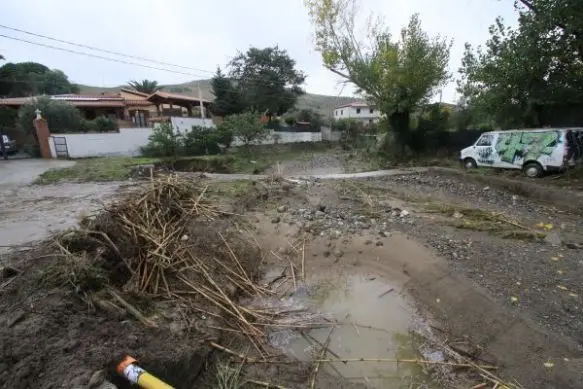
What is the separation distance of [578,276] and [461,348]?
8.39 ft

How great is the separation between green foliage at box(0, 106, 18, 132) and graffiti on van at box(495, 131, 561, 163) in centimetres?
2987

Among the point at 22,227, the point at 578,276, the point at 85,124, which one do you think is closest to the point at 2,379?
the point at 22,227

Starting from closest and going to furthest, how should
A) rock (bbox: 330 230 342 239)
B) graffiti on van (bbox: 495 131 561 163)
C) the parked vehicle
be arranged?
rock (bbox: 330 230 342 239) < graffiti on van (bbox: 495 131 561 163) < the parked vehicle

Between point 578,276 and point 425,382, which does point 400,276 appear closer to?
point 425,382

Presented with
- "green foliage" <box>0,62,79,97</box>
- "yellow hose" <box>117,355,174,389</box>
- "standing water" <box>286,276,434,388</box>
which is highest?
"green foliage" <box>0,62,79,97</box>

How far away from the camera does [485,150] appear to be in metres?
12.4

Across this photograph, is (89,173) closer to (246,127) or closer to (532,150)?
(246,127)

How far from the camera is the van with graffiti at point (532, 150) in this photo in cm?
984

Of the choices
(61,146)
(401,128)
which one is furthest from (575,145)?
(61,146)

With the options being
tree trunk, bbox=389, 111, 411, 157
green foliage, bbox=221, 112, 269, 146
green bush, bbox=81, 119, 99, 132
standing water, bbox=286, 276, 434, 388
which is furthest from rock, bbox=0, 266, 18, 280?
green bush, bbox=81, 119, 99, 132

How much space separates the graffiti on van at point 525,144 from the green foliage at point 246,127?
14007mm

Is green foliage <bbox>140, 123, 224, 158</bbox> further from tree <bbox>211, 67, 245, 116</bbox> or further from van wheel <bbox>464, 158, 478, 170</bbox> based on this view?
van wheel <bbox>464, 158, 478, 170</bbox>

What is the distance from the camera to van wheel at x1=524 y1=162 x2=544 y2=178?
10583mm

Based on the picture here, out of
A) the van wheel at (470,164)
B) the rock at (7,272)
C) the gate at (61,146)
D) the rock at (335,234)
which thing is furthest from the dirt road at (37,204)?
the van wheel at (470,164)
